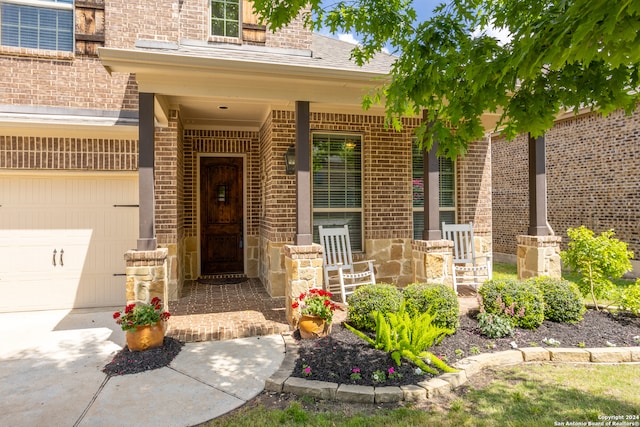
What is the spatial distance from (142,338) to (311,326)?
1784 mm

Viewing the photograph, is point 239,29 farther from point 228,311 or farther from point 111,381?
point 111,381

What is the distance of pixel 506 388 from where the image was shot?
311 cm

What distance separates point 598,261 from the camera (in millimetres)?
4664

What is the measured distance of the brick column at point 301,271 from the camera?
438 cm

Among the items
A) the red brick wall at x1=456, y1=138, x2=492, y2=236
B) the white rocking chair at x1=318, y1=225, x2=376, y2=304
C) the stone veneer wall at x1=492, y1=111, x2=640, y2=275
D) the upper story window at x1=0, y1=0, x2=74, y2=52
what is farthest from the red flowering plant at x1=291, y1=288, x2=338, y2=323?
the stone veneer wall at x1=492, y1=111, x2=640, y2=275

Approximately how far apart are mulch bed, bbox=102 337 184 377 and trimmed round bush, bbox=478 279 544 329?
12.1 feet

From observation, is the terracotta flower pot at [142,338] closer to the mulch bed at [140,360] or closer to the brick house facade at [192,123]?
the mulch bed at [140,360]

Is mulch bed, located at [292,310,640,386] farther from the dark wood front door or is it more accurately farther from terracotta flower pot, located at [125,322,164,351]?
the dark wood front door

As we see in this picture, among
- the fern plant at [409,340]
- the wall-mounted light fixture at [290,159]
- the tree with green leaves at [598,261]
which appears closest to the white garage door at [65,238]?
the wall-mounted light fixture at [290,159]

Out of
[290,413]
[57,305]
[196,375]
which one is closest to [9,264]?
[57,305]

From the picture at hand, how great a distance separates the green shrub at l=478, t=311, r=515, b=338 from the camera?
4041 mm

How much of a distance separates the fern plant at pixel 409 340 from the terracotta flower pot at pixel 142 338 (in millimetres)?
2230

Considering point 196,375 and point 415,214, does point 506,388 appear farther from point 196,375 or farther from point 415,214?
point 415,214

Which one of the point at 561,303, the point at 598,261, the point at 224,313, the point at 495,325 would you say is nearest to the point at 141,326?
the point at 224,313
